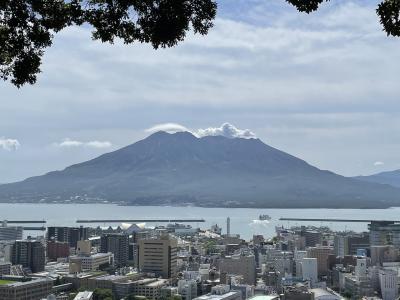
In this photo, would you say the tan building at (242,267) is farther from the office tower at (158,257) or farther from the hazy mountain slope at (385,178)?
the hazy mountain slope at (385,178)

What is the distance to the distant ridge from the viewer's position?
102 m

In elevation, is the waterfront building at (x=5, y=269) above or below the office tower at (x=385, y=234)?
below

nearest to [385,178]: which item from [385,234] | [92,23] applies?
[385,234]

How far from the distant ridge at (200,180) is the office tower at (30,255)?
205 feet

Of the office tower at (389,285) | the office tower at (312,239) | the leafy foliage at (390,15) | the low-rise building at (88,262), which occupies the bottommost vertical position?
the office tower at (389,285)

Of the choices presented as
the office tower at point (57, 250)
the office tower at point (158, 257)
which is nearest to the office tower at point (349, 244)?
the office tower at point (158, 257)

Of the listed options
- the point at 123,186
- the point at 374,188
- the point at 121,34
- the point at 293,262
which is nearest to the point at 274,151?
the point at 374,188

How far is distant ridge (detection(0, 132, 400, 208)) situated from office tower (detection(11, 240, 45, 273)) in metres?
62.5

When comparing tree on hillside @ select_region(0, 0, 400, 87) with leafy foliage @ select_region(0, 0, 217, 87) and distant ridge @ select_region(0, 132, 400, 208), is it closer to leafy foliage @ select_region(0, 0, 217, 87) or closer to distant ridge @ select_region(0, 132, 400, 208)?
leafy foliage @ select_region(0, 0, 217, 87)

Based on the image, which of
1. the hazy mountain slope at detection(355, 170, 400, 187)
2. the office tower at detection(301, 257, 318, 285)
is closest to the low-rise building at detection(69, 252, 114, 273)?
the office tower at detection(301, 257, 318, 285)

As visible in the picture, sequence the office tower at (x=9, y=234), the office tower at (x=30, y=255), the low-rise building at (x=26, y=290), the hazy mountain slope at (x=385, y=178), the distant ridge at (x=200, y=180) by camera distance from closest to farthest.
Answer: the low-rise building at (x=26, y=290), the office tower at (x=30, y=255), the office tower at (x=9, y=234), the distant ridge at (x=200, y=180), the hazy mountain slope at (x=385, y=178)

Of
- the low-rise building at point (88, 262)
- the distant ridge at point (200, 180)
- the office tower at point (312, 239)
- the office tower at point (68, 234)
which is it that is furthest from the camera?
the distant ridge at point (200, 180)

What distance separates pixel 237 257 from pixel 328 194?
291ft

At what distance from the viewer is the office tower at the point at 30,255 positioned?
85.5ft
